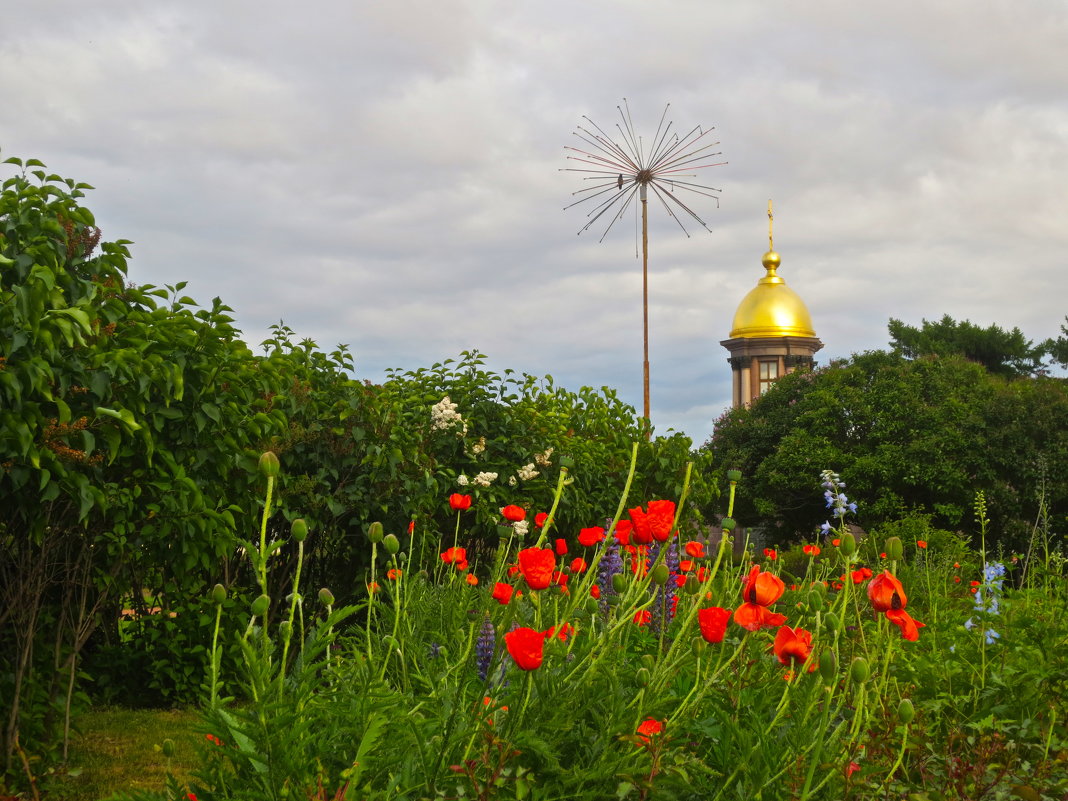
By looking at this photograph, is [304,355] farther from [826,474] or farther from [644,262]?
[644,262]

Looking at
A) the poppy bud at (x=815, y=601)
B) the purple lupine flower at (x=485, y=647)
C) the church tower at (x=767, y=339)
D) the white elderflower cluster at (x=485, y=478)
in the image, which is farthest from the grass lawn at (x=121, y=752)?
the church tower at (x=767, y=339)

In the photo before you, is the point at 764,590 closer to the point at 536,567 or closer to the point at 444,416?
the point at 536,567

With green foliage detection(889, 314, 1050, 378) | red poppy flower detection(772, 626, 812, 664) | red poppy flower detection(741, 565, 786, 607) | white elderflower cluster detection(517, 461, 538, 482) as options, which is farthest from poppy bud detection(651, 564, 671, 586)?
green foliage detection(889, 314, 1050, 378)

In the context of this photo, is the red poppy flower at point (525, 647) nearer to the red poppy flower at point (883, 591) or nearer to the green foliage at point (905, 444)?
the red poppy flower at point (883, 591)

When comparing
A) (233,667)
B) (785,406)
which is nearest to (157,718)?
(233,667)

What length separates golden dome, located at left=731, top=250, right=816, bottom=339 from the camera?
189 ft

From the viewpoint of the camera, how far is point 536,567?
101 inches

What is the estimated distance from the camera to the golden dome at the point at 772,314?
189 ft

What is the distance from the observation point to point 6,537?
525 centimetres

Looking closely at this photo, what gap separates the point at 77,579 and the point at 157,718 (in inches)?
71.9

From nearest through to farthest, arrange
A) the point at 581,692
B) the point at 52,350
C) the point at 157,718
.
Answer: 1. the point at 581,692
2. the point at 52,350
3. the point at 157,718

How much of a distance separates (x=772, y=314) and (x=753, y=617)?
56.4 meters

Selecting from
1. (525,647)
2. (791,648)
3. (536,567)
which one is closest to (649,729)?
(791,648)

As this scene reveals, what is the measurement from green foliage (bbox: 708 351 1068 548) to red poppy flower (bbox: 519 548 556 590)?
78.1 feet
